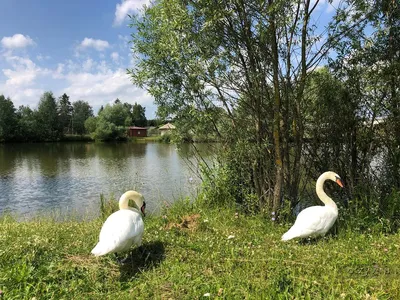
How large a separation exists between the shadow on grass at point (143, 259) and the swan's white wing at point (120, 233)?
170mm

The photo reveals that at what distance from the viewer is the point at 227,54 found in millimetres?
6801

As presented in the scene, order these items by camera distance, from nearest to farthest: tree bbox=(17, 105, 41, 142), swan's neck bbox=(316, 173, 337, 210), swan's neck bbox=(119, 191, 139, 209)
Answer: swan's neck bbox=(119, 191, 139, 209) → swan's neck bbox=(316, 173, 337, 210) → tree bbox=(17, 105, 41, 142)

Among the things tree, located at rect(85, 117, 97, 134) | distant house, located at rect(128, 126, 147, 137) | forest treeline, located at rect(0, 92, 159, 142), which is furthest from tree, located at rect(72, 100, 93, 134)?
Answer: distant house, located at rect(128, 126, 147, 137)

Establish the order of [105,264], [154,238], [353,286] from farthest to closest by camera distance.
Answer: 1. [154,238]
2. [105,264]
3. [353,286]

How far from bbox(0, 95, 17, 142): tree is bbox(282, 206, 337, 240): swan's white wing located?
264 ft

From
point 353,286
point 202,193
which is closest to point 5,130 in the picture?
point 202,193

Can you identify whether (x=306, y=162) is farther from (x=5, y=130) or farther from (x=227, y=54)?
(x=5, y=130)

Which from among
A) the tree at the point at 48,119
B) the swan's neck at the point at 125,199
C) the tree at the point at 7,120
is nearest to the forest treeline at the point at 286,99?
the swan's neck at the point at 125,199

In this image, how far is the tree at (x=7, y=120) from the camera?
72.5m

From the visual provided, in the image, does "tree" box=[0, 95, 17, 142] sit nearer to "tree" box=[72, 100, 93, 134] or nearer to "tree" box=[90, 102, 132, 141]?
"tree" box=[90, 102, 132, 141]

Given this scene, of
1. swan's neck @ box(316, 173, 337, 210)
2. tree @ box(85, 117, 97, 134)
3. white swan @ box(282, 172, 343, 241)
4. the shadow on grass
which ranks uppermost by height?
tree @ box(85, 117, 97, 134)

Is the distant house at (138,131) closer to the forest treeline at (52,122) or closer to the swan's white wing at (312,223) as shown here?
the forest treeline at (52,122)

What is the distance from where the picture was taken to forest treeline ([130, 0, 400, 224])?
659cm

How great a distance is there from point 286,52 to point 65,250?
18.5 feet
